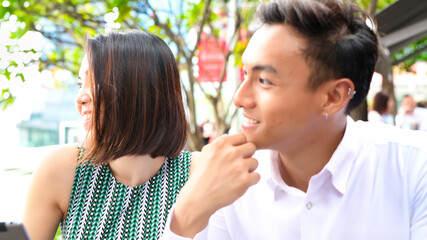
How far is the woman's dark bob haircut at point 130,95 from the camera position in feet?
5.91

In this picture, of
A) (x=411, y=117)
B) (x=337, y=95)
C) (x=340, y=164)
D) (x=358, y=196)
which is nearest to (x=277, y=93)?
(x=337, y=95)

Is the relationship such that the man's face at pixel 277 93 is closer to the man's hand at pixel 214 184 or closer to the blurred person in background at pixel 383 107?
the man's hand at pixel 214 184

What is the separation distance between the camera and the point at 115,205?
75.0 inches

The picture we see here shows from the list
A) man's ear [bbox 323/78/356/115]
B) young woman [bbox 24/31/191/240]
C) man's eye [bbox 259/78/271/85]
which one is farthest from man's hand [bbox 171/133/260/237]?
young woman [bbox 24/31/191/240]

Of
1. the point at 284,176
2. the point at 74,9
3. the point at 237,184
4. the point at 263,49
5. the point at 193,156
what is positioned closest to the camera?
the point at 237,184

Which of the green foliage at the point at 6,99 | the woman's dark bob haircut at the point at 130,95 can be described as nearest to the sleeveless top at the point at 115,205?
the woman's dark bob haircut at the point at 130,95

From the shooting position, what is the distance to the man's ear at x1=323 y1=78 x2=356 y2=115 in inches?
56.2

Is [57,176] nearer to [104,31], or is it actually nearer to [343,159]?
[343,159]

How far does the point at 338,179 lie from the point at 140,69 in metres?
0.85

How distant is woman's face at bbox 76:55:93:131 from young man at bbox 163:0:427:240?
2.06 feet

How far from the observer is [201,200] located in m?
1.29

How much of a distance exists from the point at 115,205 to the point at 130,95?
447 mm

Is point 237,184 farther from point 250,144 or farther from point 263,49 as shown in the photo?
point 263,49

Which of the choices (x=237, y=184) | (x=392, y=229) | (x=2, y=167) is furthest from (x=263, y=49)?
(x=2, y=167)
